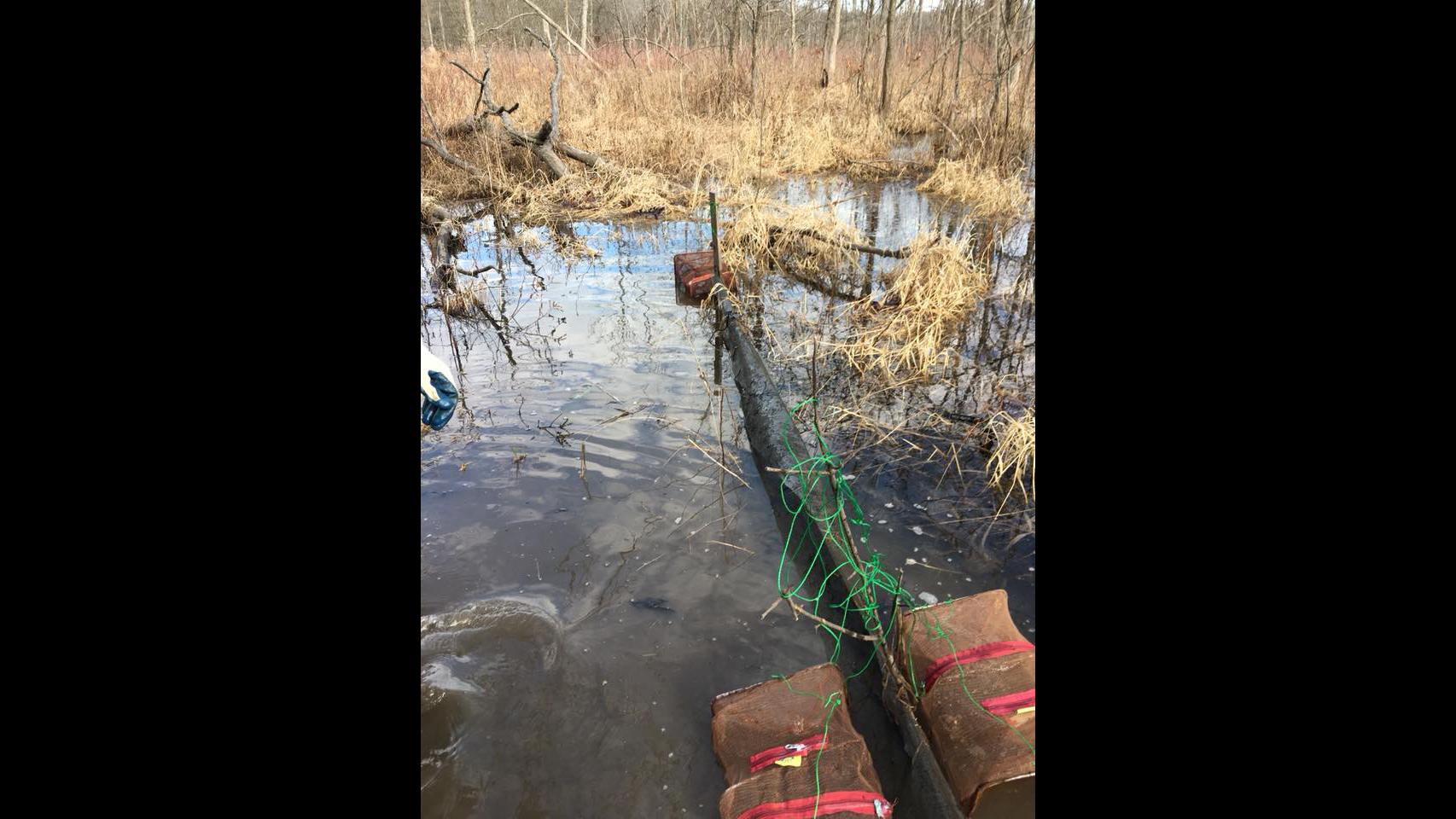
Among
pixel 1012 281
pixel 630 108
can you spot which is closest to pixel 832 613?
pixel 1012 281

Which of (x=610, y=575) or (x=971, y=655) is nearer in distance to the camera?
(x=971, y=655)

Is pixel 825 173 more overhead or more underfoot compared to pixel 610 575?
more overhead

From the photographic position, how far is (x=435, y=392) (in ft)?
5.92

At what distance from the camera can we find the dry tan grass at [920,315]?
4707mm

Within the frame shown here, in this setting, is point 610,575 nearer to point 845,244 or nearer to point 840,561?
point 840,561

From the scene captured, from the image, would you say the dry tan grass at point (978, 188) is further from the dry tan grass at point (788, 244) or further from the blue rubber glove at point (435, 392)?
the blue rubber glove at point (435, 392)

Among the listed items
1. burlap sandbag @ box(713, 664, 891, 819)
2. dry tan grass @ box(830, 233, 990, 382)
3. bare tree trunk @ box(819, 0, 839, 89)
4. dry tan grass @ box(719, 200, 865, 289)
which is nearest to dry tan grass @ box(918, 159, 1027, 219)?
dry tan grass @ box(719, 200, 865, 289)

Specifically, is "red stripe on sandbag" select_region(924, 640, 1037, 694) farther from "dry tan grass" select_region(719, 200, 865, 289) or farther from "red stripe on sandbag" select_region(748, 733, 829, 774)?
"dry tan grass" select_region(719, 200, 865, 289)

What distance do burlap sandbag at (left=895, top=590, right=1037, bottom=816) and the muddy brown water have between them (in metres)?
0.31

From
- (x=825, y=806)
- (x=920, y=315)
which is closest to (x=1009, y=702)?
(x=825, y=806)

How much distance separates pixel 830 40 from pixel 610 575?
16.5 m

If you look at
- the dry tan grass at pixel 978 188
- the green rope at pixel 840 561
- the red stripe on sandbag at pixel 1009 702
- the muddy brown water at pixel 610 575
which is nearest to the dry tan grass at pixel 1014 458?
the muddy brown water at pixel 610 575
